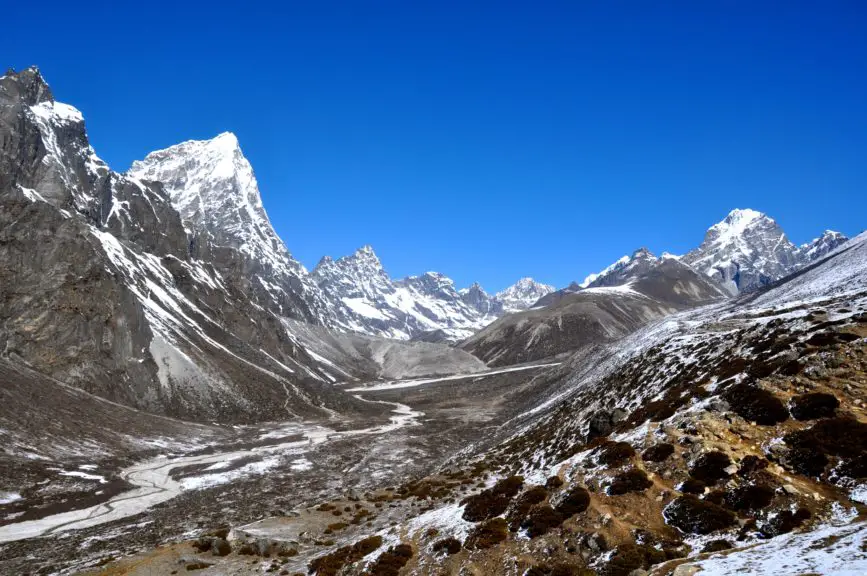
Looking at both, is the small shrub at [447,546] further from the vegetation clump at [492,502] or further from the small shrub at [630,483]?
the small shrub at [630,483]

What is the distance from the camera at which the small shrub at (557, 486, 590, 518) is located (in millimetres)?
23781

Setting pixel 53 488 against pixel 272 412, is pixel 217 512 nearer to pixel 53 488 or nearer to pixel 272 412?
pixel 53 488

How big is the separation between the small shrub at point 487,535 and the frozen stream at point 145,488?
168ft

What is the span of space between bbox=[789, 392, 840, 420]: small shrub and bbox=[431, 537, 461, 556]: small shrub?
17.3 meters

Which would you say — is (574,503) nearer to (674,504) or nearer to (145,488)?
(674,504)

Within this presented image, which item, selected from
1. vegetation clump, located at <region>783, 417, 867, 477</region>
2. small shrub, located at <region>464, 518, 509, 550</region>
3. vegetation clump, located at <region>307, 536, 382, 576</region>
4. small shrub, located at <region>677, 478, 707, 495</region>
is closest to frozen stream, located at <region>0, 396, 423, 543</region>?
vegetation clump, located at <region>307, 536, 382, 576</region>

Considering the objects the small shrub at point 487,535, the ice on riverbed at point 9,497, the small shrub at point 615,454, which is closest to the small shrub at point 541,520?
the small shrub at point 487,535

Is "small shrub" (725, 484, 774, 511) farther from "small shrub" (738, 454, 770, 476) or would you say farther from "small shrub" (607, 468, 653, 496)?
"small shrub" (607, 468, 653, 496)

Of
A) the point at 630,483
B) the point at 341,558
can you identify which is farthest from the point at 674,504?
the point at 341,558

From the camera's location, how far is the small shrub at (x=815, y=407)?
81.2 feet

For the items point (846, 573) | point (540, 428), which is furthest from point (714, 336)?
point (846, 573)

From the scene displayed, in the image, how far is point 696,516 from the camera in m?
21.2

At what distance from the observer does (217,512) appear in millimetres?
61219

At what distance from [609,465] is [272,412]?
148 m
